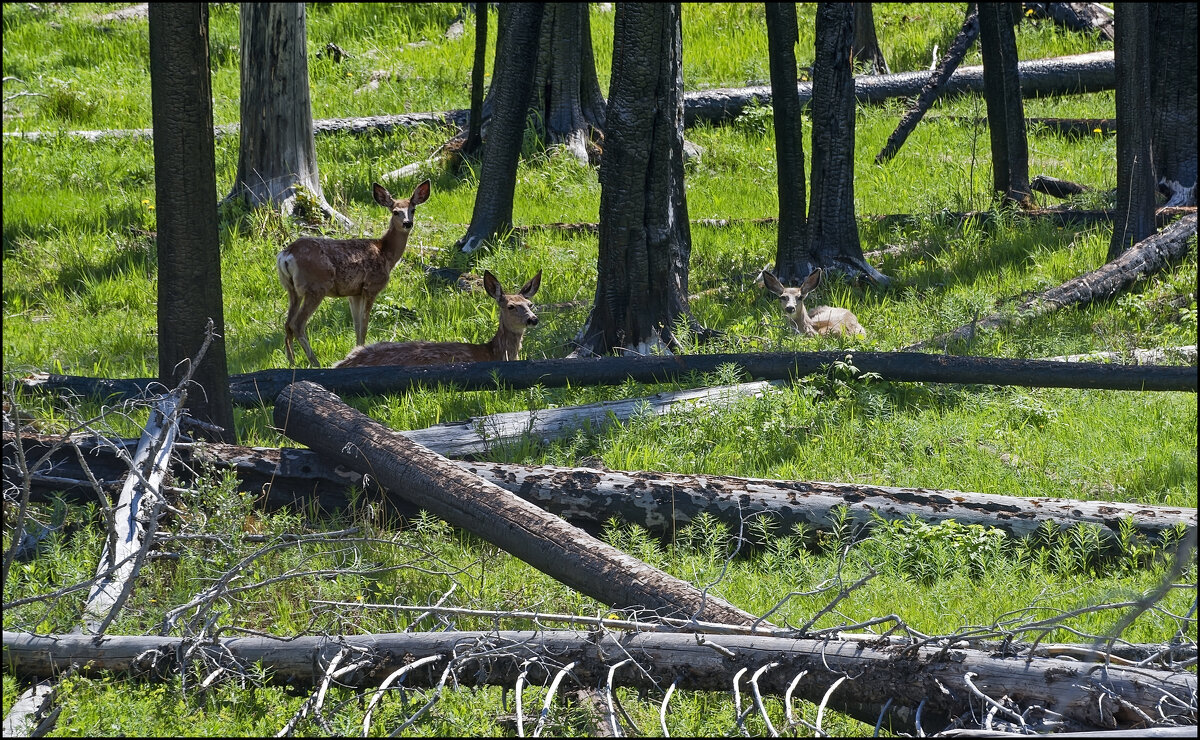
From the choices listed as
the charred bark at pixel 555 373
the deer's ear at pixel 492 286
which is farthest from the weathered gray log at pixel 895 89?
the charred bark at pixel 555 373

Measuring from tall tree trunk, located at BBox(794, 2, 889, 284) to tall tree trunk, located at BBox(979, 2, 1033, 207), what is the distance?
2.71m

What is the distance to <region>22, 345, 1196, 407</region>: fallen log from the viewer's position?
25.7ft

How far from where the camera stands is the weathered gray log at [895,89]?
17.7m

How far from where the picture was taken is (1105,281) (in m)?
9.91

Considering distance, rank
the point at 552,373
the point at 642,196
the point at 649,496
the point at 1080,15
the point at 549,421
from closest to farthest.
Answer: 1. the point at 649,496
2. the point at 549,421
3. the point at 552,373
4. the point at 642,196
5. the point at 1080,15

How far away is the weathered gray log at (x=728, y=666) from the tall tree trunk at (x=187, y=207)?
2.23 m

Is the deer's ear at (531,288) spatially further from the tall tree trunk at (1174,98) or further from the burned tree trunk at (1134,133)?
the tall tree trunk at (1174,98)

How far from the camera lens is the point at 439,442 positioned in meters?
6.97

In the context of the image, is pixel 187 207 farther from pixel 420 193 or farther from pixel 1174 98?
pixel 1174 98

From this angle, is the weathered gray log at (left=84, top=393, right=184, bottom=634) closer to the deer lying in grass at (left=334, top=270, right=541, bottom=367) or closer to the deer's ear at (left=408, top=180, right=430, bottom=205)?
the deer lying in grass at (left=334, top=270, right=541, bottom=367)

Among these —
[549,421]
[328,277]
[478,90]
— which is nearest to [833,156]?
[328,277]

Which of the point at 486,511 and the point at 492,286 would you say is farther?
the point at 492,286

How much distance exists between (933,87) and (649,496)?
34.0 feet

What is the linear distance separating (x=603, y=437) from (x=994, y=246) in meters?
6.55
